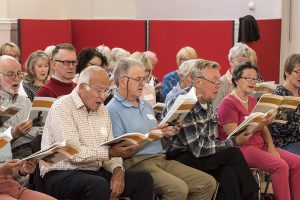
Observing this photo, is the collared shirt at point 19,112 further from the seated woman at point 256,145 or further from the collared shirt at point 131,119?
the seated woman at point 256,145

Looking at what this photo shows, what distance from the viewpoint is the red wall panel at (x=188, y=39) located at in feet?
36.6

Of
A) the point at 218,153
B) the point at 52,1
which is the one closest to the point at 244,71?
the point at 218,153

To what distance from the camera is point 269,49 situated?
38.1 ft

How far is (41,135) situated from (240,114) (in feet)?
5.79

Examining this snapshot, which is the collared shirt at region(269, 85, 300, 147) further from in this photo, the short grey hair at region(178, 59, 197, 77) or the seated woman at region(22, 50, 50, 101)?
the seated woman at region(22, 50, 50, 101)

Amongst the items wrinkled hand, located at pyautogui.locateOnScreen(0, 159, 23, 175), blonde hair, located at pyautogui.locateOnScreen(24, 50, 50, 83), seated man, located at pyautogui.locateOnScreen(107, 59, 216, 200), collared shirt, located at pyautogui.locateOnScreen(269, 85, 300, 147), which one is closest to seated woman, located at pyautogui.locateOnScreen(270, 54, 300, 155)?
collared shirt, located at pyautogui.locateOnScreen(269, 85, 300, 147)

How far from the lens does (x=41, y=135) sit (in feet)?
15.6

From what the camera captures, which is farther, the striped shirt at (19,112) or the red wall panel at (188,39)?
the red wall panel at (188,39)

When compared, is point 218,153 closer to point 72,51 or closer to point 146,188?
point 146,188

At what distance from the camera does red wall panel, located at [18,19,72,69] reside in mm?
9984

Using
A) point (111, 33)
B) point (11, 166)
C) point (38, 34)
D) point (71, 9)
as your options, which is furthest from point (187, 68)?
point (71, 9)

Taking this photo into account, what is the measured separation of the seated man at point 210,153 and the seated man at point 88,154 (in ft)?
2.23

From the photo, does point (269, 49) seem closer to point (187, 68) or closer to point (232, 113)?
point (187, 68)

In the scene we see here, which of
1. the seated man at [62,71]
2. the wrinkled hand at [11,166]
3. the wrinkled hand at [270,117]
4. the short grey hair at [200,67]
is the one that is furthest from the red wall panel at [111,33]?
the wrinkled hand at [11,166]
